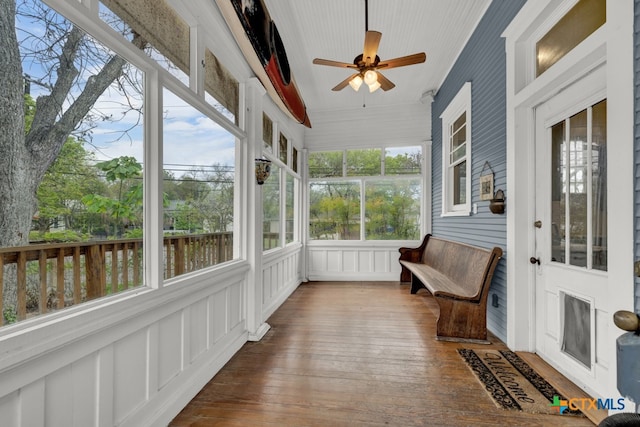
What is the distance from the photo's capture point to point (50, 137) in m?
1.12

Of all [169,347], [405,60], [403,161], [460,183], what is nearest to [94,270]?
[169,347]

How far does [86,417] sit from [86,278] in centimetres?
60

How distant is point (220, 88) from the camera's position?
7.89ft

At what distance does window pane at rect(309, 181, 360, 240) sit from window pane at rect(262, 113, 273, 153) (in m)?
2.05

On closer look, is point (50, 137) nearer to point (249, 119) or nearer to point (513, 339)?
point (249, 119)

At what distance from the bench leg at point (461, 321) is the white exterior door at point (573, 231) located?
44 centimetres

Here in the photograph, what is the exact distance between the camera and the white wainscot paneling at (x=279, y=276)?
3.50 m

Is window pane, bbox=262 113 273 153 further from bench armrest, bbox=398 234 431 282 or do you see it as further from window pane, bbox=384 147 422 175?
bench armrest, bbox=398 234 431 282

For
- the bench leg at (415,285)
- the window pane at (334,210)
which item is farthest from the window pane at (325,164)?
the bench leg at (415,285)

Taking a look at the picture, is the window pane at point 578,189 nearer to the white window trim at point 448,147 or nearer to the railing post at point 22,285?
the white window trim at point 448,147

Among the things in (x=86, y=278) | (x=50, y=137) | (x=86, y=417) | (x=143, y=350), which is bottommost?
(x=86, y=417)

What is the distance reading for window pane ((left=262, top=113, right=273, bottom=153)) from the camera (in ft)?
11.5

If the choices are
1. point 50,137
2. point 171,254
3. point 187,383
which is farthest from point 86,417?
point 50,137

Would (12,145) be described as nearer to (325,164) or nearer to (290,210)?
(290,210)
